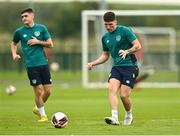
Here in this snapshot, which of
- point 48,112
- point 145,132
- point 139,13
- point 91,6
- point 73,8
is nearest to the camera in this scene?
point 145,132

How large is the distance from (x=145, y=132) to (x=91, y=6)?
1867 inches

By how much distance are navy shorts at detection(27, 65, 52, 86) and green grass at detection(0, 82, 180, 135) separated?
883mm

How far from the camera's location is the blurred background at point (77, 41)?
Answer: 4319 centimetres

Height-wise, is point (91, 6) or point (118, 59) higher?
point (118, 59)

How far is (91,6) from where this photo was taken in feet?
204

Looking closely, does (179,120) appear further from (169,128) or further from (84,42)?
(84,42)

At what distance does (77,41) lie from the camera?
70000 mm

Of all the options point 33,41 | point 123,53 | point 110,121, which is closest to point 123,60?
point 123,53

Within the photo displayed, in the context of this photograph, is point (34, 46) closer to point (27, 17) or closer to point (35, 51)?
point (35, 51)

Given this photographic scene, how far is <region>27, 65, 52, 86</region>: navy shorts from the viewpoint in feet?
60.3

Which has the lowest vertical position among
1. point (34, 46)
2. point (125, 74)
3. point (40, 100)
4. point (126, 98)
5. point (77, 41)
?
point (77, 41)

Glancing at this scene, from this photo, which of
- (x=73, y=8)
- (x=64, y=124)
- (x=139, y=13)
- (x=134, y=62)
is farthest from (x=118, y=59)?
(x=73, y=8)

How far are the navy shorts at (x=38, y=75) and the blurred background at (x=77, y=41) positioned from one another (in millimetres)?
20183

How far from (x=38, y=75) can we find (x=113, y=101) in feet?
8.30
